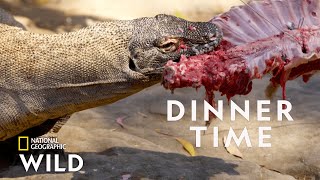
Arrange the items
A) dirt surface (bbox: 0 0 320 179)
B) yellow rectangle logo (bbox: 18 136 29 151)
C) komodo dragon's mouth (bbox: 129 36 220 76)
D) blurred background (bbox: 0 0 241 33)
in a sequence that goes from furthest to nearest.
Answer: blurred background (bbox: 0 0 241 33) < yellow rectangle logo (bbox: 18 136 29 151) < dirt surface (bbox: 0 0 320 179) < komodo dragon's mouth (bbox: 129 36 220 76)

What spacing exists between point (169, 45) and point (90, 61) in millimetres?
417

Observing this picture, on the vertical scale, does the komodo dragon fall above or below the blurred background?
below

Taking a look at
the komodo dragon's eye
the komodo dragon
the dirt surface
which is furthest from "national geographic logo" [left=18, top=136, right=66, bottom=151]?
the komodo dragon's eye

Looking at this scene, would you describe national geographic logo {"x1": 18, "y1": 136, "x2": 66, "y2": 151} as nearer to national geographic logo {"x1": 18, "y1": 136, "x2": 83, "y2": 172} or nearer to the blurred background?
national geographic logo {"x1": 18, "y1": 136, "x2": 83, "y2": 172}

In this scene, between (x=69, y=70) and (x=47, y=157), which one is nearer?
(x=69, y=70)

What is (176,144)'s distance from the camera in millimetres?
4617

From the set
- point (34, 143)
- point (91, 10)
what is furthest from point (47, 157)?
point (91, 10)

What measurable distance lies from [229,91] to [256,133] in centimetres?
149

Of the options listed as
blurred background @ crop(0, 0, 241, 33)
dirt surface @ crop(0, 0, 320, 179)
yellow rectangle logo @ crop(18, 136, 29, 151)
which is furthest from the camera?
blurred background @ crop(0, 0, 241, 33)

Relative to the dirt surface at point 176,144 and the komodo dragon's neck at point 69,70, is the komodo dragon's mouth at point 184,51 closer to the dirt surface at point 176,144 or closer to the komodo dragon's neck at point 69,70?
the komodo dragon's neck at point 69,70

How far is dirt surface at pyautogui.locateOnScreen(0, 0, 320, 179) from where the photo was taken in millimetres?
3760

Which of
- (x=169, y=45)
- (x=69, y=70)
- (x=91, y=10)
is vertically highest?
(x=91, y=10)

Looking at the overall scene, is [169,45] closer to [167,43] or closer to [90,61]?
[167,43]

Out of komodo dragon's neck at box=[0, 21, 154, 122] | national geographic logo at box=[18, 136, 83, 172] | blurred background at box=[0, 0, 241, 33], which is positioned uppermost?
blurred background at box=[0, 0, 241, 33]
